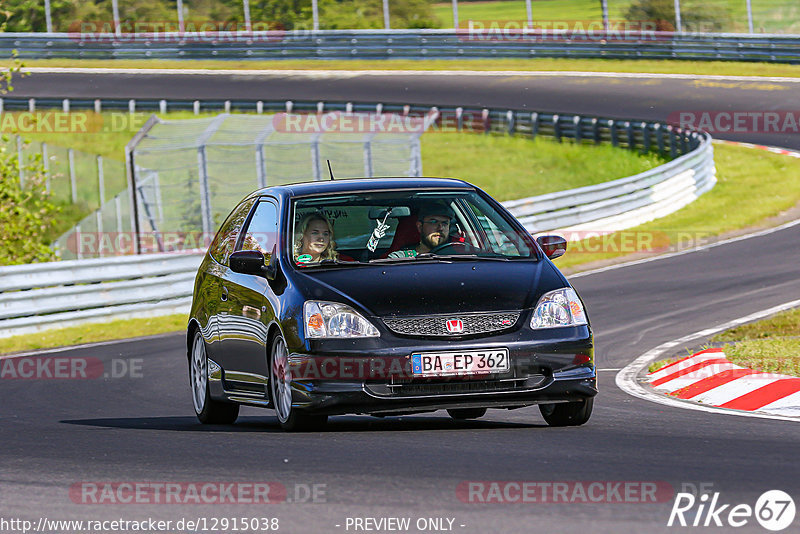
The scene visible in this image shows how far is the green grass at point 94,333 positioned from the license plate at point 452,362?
33.8 ft

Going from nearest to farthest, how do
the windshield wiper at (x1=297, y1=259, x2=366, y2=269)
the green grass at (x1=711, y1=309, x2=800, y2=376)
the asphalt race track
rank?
the asphalt race track → the windshield wiper at (x1=297, y1=259, x2=366, y2=269) → the green grass at (x1=711, y1=309, x2=800, y2=376)

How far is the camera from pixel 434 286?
7.80 meters

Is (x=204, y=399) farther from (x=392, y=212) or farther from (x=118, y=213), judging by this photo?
(x=118, y=213)

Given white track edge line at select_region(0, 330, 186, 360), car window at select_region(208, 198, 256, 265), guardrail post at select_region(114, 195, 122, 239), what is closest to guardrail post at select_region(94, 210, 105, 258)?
guardrail post at select_region(114, 195, 122, 239)

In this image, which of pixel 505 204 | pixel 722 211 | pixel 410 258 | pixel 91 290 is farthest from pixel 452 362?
pixel 722 211

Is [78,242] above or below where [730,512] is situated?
below

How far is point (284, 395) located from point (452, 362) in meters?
1.08

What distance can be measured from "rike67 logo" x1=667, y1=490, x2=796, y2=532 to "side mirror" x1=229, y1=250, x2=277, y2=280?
3468 mm

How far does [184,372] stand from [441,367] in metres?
6.12

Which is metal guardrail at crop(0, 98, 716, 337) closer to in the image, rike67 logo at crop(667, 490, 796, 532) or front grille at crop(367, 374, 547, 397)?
front grille at crop(367, 374, 547, 397)

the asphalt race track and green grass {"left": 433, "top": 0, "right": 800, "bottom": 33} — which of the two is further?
green grass {"left": 433, "top": 0, "right": 800, "bottom": 33}

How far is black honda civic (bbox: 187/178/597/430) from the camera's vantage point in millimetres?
7598

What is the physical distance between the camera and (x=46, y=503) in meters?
6.13

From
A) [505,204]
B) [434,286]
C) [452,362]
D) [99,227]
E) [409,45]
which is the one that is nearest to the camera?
[452,362]
